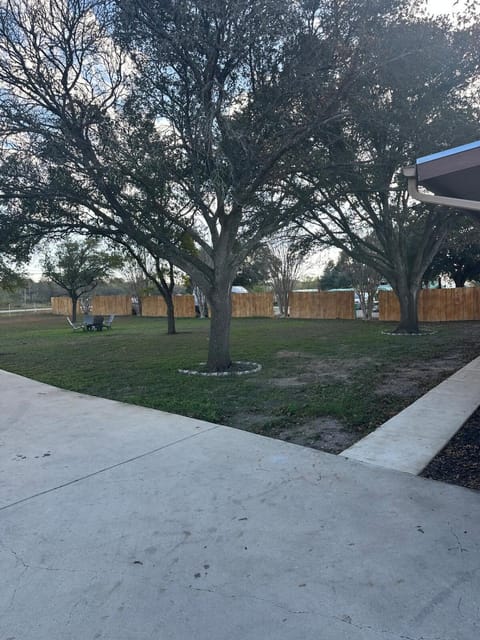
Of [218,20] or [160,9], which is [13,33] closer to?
[160,9]

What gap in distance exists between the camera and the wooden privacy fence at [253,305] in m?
28.7

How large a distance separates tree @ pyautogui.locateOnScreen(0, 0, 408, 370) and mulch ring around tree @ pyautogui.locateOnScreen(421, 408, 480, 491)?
4.63 m

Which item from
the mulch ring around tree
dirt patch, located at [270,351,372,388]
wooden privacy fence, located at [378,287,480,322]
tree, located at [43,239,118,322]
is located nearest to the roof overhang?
the mulch ring around tree

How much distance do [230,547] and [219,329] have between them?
248 inches

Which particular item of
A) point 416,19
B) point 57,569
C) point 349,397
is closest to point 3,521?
point 57,569

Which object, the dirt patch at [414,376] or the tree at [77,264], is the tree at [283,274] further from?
the dirt patch at [414,376]

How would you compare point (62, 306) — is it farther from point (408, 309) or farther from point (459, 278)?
point (408, 309)

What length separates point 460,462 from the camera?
153 inches

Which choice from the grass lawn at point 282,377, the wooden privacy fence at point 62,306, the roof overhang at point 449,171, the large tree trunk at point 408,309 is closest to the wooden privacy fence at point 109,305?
the wooden privacy fence at point 62,306

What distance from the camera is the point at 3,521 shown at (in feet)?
9.87

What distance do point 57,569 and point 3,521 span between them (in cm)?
80

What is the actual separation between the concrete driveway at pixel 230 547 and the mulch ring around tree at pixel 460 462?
10.3 inches

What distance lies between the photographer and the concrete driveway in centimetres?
204

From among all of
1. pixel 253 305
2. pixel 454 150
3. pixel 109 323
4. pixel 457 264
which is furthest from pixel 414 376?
pixel 253 305
